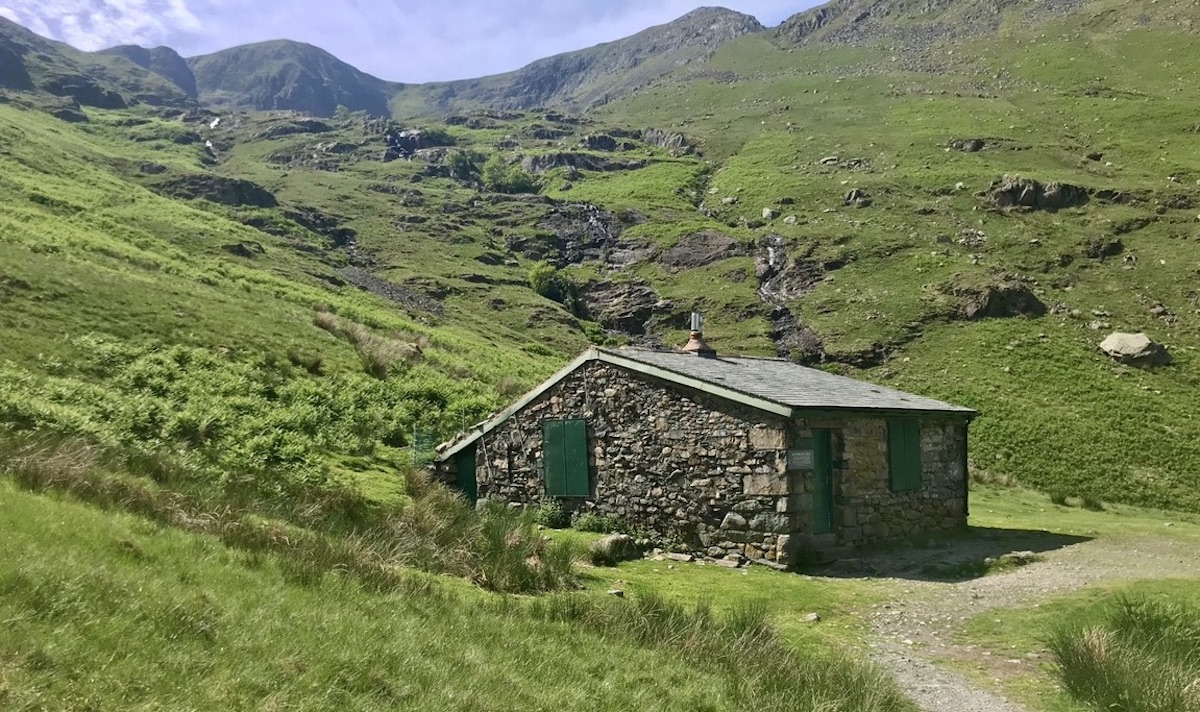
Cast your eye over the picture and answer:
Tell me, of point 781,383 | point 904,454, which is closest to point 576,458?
point 781,383

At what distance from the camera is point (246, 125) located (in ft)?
508

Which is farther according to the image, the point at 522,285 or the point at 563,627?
the point at 522,285

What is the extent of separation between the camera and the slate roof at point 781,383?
1634 centimetres

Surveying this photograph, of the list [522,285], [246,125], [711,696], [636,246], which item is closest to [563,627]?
[711,696]

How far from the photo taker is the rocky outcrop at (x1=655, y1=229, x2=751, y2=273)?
69.6 m

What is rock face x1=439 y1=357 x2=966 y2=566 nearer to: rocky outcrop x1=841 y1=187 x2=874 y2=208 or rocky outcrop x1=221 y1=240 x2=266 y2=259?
rocky outcrop x1=221 y1=240 x2=266 y2=259

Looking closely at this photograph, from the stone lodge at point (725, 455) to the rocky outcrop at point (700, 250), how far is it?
49185mm

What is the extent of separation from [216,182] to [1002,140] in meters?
77.7

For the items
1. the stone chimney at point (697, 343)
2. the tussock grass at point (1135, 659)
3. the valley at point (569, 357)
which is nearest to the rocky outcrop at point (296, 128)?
the valley at point (569, 357)

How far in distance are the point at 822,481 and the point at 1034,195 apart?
58.3 meters

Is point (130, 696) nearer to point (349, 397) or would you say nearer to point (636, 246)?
point (349, 397)

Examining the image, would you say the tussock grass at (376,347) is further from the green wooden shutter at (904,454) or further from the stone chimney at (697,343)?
the green wooden shutter at (904,454)

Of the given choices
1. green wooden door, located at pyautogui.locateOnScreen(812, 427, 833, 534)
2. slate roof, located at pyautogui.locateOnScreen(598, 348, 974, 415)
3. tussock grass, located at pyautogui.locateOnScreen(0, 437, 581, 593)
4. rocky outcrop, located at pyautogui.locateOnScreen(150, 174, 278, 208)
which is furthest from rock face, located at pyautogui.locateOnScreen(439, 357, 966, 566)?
rocky outcrop, located at pyautogui.locateOnScreen(150, 174, 278, 208)

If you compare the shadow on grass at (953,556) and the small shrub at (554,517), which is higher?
the small shrub at (554,517)
